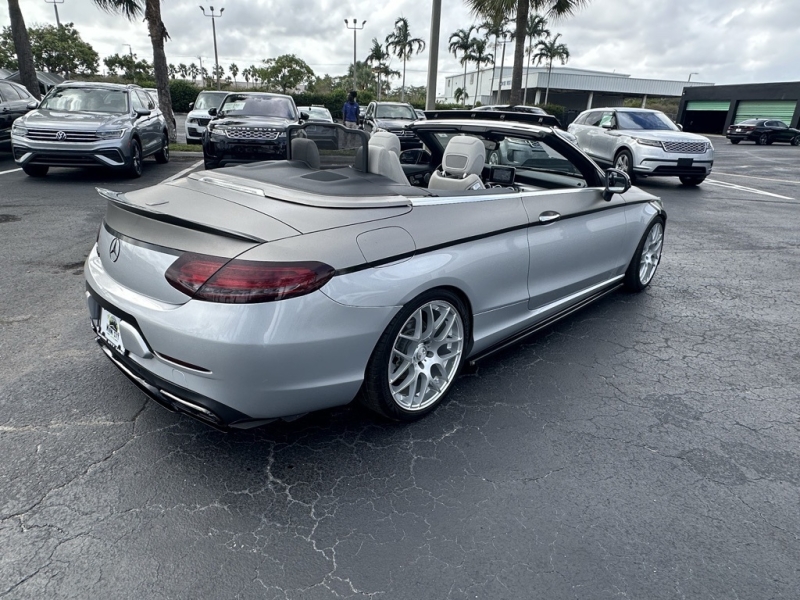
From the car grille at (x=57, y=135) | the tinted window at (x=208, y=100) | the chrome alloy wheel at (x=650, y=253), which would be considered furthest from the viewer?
the tinted window at (x=208, y=100)

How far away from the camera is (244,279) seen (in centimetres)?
210

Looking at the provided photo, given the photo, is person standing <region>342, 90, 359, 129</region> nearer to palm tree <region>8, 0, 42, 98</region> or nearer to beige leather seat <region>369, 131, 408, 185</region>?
palm tree <region>8, 0, 42, 98</region>

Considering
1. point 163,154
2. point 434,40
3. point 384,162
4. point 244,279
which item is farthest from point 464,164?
point 434,40

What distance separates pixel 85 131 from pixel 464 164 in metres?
8.09

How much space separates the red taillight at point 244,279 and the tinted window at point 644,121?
12636mm

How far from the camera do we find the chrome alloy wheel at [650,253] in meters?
4.74

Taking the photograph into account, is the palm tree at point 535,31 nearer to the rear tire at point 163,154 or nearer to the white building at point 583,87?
the white building at point 583,87

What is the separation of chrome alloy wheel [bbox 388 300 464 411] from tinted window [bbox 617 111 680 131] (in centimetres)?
1180

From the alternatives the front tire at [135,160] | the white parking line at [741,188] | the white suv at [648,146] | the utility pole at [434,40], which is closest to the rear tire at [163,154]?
the front tire at [135,160]

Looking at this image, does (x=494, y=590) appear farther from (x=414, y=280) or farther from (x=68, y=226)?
(x=68, y=226)

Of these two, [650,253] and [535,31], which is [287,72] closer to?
[535,31]

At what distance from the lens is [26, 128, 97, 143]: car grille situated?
9.08 m

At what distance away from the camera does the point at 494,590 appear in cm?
190

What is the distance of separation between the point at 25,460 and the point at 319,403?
1.34 meters
